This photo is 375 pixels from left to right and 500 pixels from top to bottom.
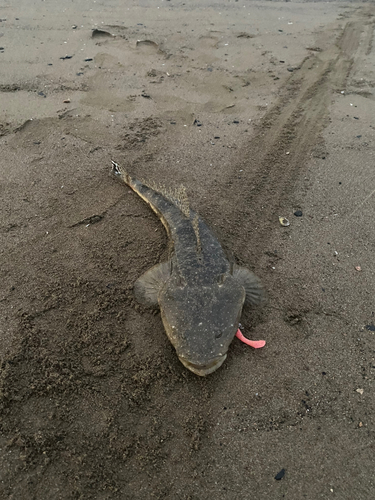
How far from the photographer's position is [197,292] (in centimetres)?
334

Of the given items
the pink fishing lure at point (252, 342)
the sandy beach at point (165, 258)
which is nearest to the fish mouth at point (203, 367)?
the sandy beach at point (165, 258)

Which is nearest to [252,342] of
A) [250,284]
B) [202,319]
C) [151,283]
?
[202,319]

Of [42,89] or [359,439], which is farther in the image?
[42,89]

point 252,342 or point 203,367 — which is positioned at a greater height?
point 203,367

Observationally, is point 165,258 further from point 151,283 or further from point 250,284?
point 250,284

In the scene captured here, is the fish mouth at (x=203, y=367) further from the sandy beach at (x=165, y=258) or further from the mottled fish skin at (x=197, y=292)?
the sandy beach at (x=165, y=258)

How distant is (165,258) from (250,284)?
43.2 inches

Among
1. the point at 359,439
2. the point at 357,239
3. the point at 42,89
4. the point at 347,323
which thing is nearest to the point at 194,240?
the point at 347,323

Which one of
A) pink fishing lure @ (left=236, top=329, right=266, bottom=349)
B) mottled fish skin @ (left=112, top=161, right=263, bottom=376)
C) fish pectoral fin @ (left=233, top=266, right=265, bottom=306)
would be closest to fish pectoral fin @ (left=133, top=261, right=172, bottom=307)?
mottled fish skin @ (left=112, top=161, right=263, bottom=376)

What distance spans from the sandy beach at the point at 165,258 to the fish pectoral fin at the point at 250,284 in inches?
5.0

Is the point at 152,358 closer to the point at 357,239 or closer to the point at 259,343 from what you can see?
the point at 259,343

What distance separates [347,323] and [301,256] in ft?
→ 3.30

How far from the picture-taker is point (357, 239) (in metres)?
4.34

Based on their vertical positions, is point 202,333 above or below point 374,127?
below
